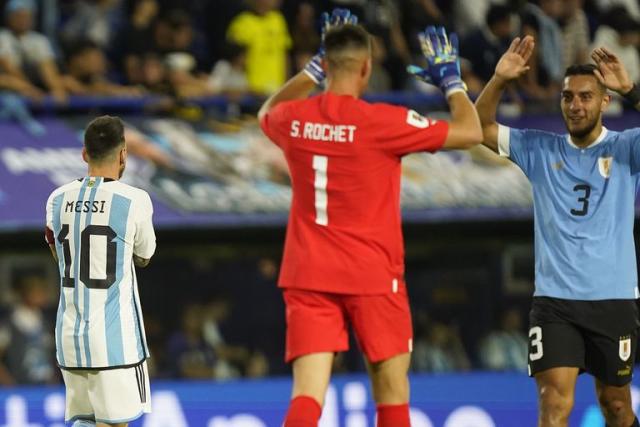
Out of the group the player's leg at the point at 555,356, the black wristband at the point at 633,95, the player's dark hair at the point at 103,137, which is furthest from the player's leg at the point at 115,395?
the black wristband at the point at 633,95

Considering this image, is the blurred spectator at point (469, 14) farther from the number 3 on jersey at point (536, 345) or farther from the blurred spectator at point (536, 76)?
the number 3 on jersey at point (536, 345)

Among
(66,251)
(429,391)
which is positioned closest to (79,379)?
(66,251)

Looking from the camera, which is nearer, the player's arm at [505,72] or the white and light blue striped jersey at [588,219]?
the player's arm at [505,72]

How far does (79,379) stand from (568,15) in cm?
899

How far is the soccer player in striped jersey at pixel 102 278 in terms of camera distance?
6863 mm

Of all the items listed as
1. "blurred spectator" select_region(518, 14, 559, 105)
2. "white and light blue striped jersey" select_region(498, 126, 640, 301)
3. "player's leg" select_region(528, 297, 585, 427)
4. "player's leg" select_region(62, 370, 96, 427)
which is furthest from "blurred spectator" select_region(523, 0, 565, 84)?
"player's leg" select_region(62, 370, 96, 427)

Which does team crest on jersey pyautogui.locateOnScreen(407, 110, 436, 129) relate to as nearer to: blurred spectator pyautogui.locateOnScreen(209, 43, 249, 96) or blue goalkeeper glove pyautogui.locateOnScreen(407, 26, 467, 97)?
blue goalkeeper glove pyautogui.locateOnScreen(407, 26, 467, 97)

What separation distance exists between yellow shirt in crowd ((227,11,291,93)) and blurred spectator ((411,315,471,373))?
315 centimetres

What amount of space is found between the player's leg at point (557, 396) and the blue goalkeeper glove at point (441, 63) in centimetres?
158

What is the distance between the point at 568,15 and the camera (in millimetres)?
14836

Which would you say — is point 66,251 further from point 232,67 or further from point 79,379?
point 232,67

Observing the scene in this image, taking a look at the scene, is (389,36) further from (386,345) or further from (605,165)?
(386,345)

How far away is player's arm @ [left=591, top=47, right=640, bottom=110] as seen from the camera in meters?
7.41

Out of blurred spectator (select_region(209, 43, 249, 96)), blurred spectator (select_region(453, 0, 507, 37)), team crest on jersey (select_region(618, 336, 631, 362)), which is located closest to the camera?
team crest on jersey (select_region(618, 336, 631, 362))
